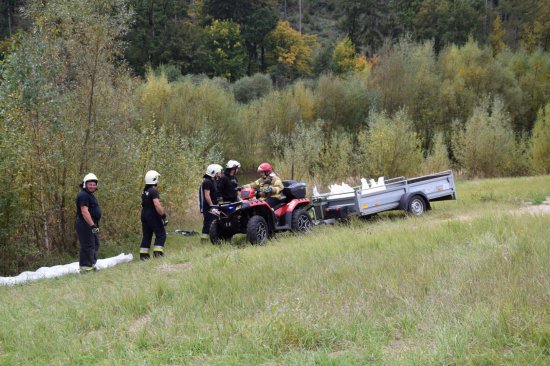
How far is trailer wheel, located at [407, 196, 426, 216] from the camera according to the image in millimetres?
11984

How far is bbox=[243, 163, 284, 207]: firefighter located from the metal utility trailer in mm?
1033

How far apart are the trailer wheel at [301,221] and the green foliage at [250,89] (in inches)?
1450

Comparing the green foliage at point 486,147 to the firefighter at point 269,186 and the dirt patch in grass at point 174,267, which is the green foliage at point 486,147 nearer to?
the firefighter at point 269,186

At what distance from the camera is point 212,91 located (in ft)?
120

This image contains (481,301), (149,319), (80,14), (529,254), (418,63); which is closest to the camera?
(481,301)

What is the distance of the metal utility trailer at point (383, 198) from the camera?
37.2 feet

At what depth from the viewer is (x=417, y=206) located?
40.2ft

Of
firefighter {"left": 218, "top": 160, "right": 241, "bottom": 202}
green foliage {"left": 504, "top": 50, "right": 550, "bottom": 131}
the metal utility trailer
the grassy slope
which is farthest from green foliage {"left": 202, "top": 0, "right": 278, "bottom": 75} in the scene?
the grassy slope

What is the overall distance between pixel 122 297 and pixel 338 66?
174ft

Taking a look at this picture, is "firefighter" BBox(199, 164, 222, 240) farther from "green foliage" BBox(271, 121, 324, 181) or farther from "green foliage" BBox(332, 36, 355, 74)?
"green foliage" BBox(332, 36, 355, 74)

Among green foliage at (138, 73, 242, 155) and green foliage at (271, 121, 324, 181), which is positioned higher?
green foliage at (138, 73, 242, 155)

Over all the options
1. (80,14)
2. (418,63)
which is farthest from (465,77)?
(80,14)

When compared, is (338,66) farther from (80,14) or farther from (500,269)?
(500,269)

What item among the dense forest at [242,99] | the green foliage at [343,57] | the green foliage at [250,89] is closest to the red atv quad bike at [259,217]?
the dense forest at [242,99]
